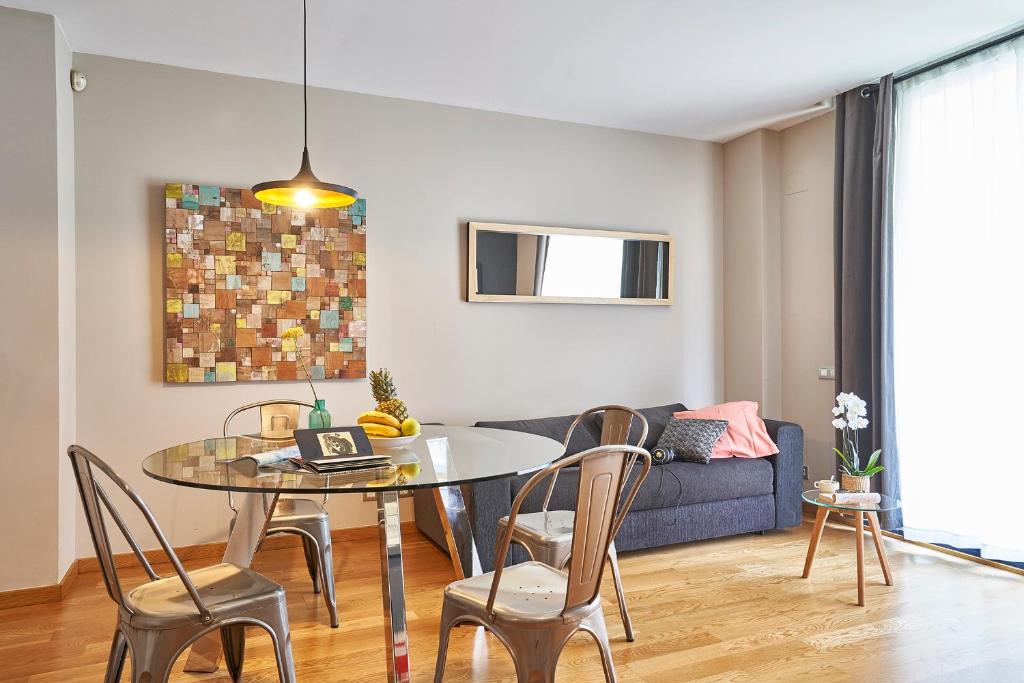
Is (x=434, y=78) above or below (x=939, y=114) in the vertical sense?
above

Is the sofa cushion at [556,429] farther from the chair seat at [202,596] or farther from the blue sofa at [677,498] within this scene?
the chair seat at [202,596]

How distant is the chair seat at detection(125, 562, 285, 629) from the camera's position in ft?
6.05

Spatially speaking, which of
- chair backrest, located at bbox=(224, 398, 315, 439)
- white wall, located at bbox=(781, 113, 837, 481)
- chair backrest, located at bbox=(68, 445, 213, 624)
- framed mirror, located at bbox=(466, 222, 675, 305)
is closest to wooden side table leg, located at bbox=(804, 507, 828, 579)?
white wall, located at bbox=(781, 113, 837, 481)

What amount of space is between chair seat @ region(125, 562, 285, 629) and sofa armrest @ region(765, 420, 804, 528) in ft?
10.2

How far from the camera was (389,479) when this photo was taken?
1.99 m

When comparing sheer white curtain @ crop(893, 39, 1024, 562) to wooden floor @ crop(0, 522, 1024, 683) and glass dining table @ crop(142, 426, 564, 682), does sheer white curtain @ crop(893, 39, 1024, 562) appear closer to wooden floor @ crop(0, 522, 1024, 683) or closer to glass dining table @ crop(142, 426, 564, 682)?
wooden floor @ crop(0, 522, 1024, 683)

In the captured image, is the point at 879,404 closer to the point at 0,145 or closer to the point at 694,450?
the point at 694,450

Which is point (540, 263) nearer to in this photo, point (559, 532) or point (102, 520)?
point (559, 532)

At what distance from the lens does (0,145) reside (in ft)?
10.3

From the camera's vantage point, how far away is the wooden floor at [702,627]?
2.51 metres

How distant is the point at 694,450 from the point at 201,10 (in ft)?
10.8

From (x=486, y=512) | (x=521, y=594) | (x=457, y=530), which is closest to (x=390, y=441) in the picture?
(x=457, y=530)

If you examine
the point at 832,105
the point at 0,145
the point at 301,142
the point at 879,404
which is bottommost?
the point at 879,404

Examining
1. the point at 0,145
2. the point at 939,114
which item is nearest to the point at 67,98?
the point at 0,145
